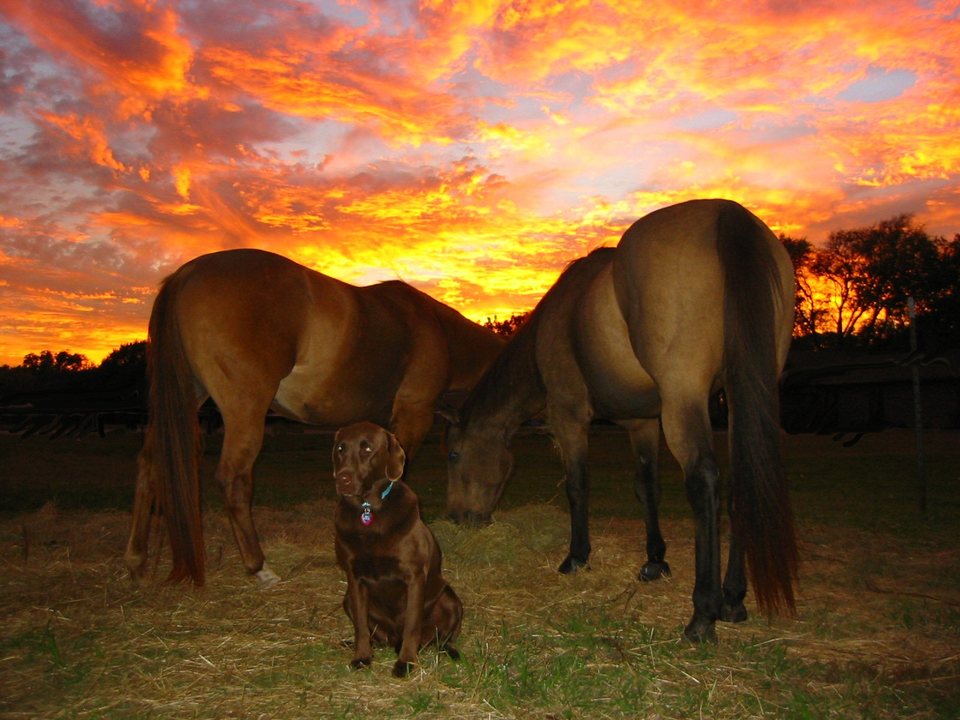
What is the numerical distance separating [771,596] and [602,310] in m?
1.92

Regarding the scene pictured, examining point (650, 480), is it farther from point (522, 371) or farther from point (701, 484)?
point (701, 484)

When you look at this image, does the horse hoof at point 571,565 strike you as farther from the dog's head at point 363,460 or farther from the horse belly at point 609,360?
the dog's head at point 363,460

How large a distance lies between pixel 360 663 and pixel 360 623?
17cm

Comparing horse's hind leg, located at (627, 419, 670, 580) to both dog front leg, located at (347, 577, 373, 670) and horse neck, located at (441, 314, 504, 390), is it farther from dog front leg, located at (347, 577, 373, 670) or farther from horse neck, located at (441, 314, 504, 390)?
dog front leg, located at (347, 577, 373, 670)

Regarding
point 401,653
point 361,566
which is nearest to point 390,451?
point 361,566

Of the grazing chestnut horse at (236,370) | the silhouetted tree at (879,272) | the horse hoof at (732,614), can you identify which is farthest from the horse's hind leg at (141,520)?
the silhouetted tree at (879,272)

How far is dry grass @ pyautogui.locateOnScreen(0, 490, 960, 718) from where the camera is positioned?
283 centimetres

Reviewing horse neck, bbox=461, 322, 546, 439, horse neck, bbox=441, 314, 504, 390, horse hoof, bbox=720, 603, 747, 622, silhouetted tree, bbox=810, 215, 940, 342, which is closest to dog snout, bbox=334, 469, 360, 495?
horse hoof, bbox=720, 603, 747, 622

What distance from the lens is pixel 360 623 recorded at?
3.26 metres

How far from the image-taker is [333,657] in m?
3.34

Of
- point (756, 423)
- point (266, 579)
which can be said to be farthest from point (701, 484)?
point (266, 579)

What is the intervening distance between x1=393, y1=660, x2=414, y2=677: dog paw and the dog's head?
0.77 meters

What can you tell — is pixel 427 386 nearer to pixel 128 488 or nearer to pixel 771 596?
pixel 771 596

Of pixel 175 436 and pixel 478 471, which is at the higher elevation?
pixel 175 436
